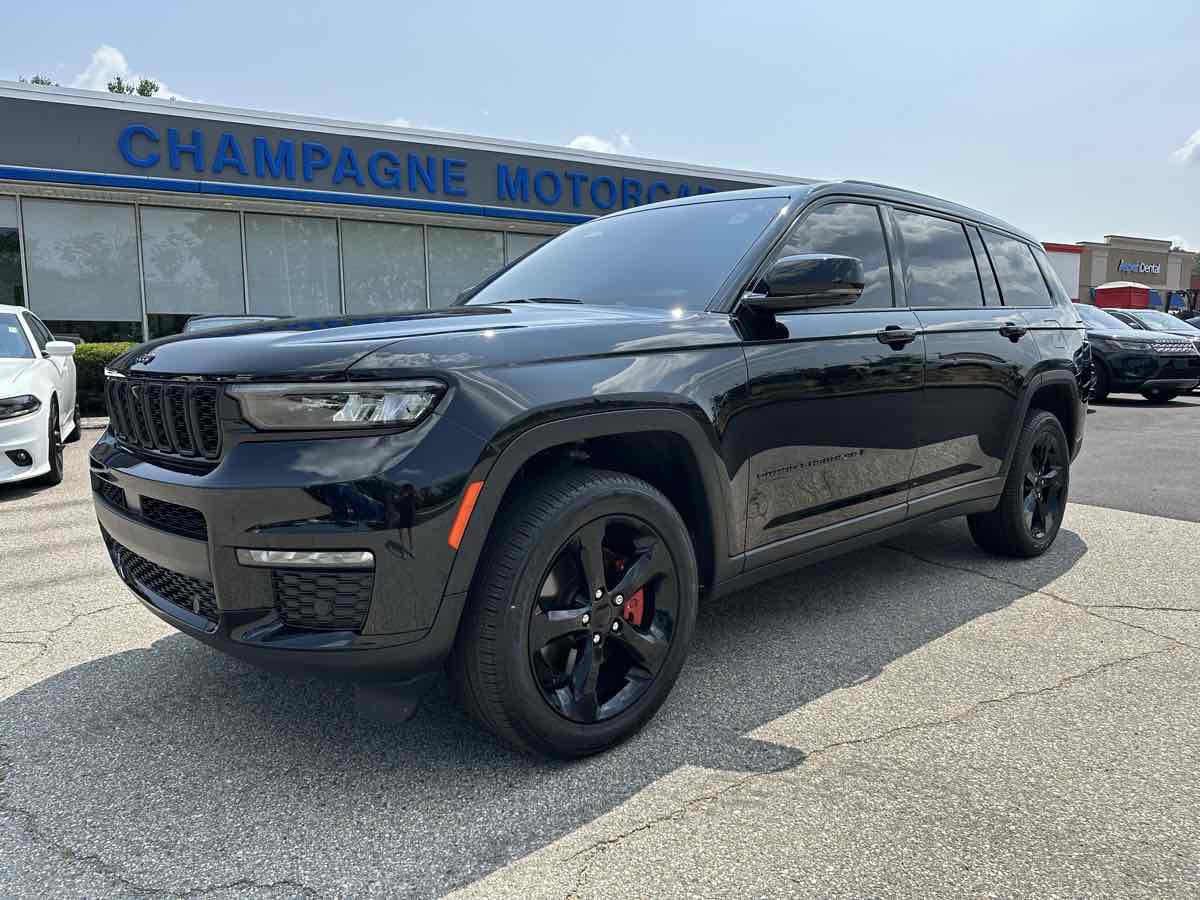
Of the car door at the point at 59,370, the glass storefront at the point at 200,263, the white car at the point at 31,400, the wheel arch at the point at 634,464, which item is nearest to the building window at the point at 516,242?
the glass storefront at the point at 200,263

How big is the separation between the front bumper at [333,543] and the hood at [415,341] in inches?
7.3

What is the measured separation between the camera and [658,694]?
2.74 metres

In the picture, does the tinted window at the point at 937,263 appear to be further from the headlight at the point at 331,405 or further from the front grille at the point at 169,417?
the front grille at the point at 169,417

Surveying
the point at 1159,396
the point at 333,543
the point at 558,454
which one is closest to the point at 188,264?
the point at 558,454

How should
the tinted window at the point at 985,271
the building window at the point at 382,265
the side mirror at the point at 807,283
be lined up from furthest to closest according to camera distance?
1. the building window at the point at 382,265
2. the tinted window at the point at 985,271
3. the side mirror at the point at 807,283

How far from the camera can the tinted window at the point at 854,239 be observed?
3.38m

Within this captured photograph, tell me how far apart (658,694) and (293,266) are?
14351 millimetres

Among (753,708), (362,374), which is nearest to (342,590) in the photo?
(362,374)

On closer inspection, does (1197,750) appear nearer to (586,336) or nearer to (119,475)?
(586,336)

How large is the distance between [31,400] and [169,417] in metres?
5.12

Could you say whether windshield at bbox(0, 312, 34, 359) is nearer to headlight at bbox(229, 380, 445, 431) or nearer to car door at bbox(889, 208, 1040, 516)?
headlight at bbox(229, 380, 445, 431)

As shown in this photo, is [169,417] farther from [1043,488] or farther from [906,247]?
[1043,488]

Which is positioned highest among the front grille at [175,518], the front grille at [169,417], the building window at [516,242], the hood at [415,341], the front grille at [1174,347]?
the building window at [516,242]

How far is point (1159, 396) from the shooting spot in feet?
47.7
